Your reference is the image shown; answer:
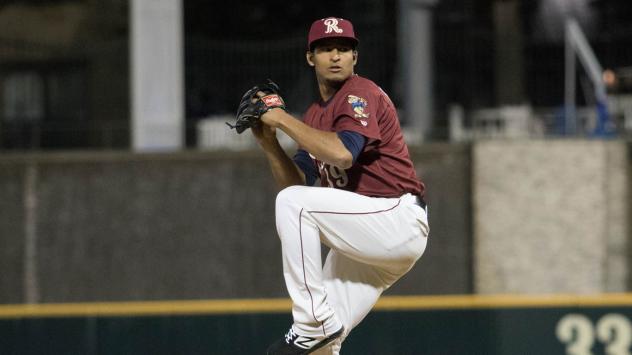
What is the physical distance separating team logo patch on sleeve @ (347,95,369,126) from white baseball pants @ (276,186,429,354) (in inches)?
14.1

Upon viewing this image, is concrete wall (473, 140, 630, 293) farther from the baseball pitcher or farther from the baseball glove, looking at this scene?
the baseball glove

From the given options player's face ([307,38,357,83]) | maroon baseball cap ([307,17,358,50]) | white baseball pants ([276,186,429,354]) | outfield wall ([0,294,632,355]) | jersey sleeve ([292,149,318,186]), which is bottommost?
outfield wall ([0,294,632,355])

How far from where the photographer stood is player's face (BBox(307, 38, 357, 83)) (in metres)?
4.52

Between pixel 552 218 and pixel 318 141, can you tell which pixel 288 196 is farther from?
pixel 552 218

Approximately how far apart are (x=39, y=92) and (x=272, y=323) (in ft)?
15.5

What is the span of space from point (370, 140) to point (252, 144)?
5.42 m

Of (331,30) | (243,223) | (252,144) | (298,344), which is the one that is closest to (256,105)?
(331,30)

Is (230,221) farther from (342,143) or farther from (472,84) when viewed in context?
(342,143)

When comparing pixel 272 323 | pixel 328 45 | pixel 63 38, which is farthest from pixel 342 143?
pixel 63 38

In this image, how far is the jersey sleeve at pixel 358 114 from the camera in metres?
4.34

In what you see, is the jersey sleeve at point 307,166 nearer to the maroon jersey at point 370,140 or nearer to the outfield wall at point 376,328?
the maroon jersey at point 370,140

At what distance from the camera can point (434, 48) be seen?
10031 millimetres

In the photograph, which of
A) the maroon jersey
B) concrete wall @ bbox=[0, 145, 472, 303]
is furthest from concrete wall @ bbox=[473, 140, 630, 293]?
the maroon jersey

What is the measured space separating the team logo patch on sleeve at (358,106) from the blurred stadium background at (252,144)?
444 cm
